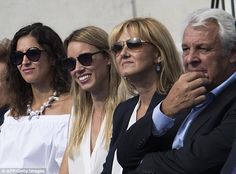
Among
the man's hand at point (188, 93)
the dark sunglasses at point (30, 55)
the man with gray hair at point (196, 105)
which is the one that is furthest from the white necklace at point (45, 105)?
the man's hand at point (188, 93)

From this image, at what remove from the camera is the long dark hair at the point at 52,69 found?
4.19m

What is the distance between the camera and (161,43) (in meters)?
3.22

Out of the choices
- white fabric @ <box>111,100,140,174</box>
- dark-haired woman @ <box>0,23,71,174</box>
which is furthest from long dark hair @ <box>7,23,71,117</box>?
white fabric @ <box>111,100,140,174</box>

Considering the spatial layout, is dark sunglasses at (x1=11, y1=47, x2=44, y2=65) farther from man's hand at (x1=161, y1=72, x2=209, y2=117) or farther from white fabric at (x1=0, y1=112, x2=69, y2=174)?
man's hand at (x1=161, y1=72, x2=209, y2=117)

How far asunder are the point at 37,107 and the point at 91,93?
62 cm

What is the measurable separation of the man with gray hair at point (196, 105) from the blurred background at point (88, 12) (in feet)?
10.00

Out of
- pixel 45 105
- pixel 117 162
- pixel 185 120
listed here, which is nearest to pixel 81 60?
pixel 45 105

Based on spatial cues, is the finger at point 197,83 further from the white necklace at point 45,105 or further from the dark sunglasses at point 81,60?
the white necklace at point 45,105

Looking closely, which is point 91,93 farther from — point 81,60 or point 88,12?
point 88,12

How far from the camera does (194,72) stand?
99.3 inches

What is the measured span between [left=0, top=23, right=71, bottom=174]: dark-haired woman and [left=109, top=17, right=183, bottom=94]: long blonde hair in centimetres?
100

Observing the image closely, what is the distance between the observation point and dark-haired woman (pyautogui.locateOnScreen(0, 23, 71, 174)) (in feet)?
13.2

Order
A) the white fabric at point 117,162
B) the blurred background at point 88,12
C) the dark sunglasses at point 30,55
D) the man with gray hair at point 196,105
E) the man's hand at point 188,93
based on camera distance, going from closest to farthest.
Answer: the man with gray hair at point 196,105 → the man's hand at point 188,93 → the white fabric at point 117,162 → the dark sunglasses at point 30,55 → the blurred background at point 88,12

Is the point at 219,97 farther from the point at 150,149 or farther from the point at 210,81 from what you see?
the point at 150,149
